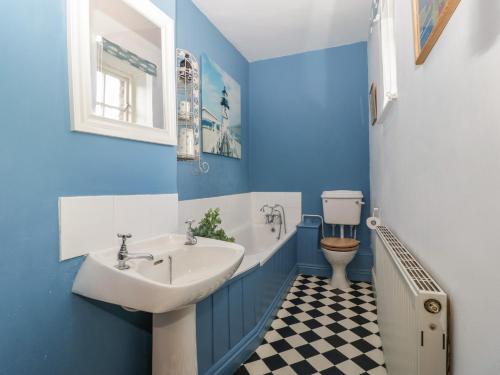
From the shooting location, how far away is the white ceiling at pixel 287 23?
7.88 ft

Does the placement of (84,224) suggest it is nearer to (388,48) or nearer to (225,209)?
(225,209)

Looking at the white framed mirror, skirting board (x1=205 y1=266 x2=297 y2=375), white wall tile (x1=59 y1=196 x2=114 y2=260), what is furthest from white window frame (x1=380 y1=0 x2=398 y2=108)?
skirting board (x1=205 y1=266 x2=297 y2=375)

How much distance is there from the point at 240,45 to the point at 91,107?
2512 millimetres

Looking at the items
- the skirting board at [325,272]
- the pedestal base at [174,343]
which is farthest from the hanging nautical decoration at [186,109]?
the skirting board at [325,272]

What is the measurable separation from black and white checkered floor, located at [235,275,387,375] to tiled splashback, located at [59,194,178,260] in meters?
1.05

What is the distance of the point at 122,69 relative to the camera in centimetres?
130

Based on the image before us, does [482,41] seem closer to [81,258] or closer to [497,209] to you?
[497,209]

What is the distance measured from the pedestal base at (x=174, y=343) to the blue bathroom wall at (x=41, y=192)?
205 mm

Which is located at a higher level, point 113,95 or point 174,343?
point 113,95

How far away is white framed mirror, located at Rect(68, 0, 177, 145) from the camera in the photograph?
1.04 meters

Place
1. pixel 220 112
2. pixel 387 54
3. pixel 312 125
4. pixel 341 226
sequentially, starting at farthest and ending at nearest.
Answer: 1. pixel 312 125
2. pixel 341 226
3. pixel 220 112
4. pixel 387 54

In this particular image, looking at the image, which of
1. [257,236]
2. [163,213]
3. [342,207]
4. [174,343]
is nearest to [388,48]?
[342,207]

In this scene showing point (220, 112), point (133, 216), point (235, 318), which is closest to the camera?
point (133, 216)

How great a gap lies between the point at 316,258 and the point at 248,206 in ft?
3.48
